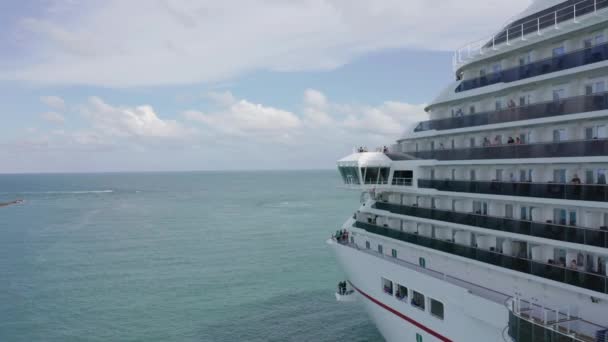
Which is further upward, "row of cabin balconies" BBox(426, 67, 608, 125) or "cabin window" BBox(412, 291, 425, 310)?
"row of cabin balconies" BBox(426, 67, 608, 125)

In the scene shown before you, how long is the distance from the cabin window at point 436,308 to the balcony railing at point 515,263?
2246 mm

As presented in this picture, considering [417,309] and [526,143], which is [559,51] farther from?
[417,309]

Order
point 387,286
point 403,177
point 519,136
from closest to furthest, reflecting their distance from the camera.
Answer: point 519,136
point 387,286
point 403,177

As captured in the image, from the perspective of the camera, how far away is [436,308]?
2036cm

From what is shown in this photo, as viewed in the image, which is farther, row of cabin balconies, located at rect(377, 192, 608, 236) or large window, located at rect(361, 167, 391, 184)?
large window, located at rect(361, 167, 391, 184)

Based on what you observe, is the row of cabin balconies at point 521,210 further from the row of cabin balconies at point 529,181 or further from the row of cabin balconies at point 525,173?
the row of cabin balconies at point 525,173

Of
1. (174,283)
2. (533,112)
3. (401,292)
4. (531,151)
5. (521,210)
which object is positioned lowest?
(174,283)

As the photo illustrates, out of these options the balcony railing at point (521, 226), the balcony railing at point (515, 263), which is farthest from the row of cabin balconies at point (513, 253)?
the balcony railing at point (521, 226)

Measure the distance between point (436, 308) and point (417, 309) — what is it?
1.08 meters

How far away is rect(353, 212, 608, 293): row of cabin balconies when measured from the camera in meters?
15.0

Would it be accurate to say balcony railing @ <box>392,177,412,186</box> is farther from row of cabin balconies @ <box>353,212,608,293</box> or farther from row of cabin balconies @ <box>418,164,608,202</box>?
row of cabin balconies @ <box>353,212,608,293</box>

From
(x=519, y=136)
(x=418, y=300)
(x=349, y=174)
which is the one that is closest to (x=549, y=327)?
(x=519, y=136)

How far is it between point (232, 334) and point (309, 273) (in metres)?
14.9

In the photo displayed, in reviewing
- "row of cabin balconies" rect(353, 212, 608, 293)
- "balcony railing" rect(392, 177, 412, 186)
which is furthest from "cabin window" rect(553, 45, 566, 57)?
"balcony railing" rect(392, 177, 412, 186)
